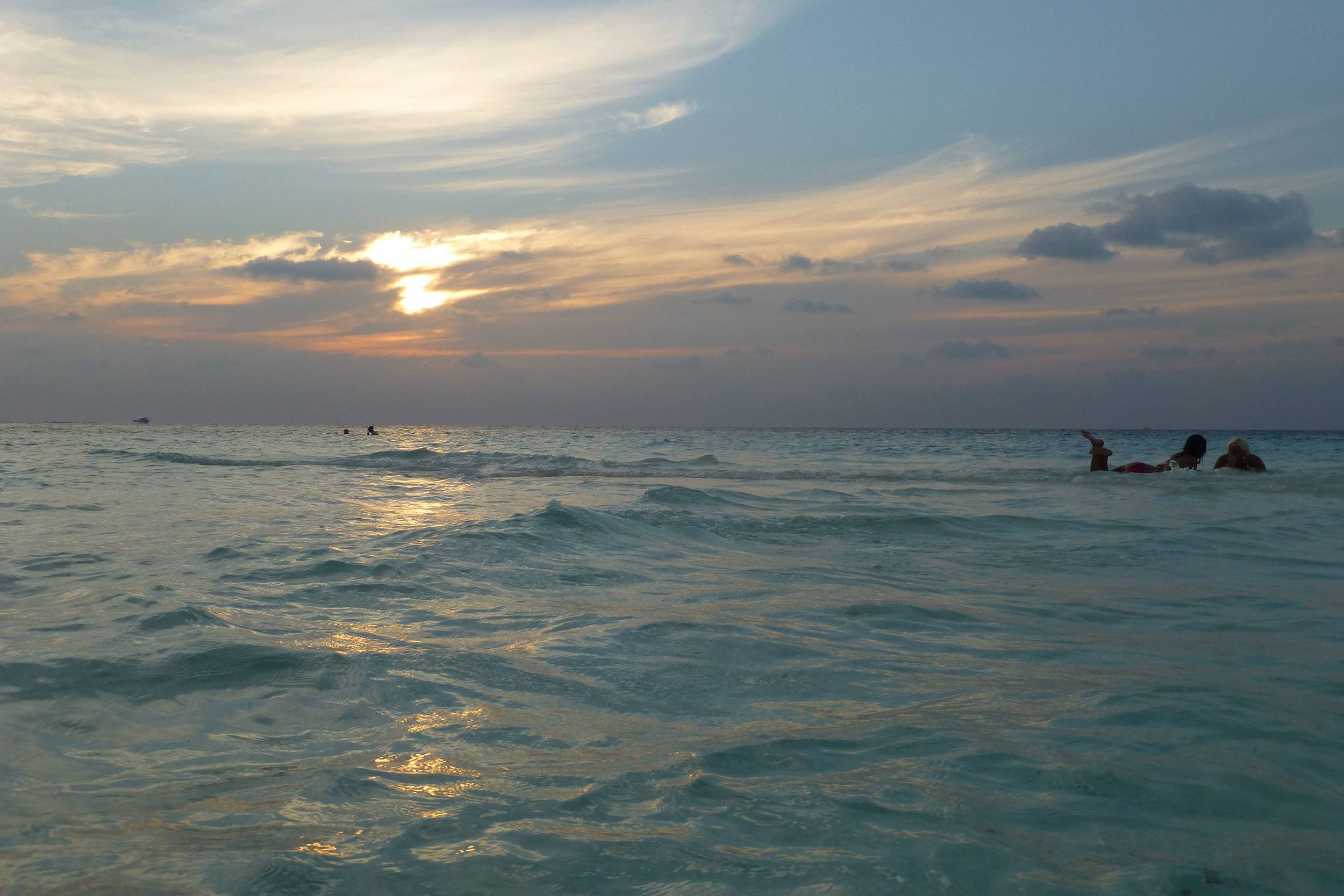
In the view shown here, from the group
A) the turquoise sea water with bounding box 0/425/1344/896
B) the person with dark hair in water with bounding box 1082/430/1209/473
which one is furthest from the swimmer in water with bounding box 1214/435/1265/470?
the turquoise sea water with bounding box 0/425/1344/896

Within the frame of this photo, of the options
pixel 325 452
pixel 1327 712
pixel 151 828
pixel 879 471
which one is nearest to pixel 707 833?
pixel 151 828

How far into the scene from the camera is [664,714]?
4324 millimetres

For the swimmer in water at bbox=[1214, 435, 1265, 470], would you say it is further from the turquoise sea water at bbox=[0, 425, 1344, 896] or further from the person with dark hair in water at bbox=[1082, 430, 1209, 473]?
the turquoise sea water at bbox=[0, 425, 1344, 896]

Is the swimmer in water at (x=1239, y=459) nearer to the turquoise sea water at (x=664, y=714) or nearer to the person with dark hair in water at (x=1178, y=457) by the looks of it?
the person with dark hair in water at (x=1178, y=457)

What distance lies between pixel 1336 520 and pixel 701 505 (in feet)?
31.6

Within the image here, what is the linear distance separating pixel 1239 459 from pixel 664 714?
20.8 metres

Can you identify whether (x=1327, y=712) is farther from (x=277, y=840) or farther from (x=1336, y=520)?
(x=1336, y=520)

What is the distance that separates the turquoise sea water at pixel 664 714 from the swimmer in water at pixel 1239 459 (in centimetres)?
1165

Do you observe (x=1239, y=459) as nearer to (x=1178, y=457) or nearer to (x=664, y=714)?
(x=1178, y=457)

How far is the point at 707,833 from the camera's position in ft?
9.83

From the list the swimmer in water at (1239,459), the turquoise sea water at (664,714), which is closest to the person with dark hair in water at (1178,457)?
the swimmer in water at (1239,459)

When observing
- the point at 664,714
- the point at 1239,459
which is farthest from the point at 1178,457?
the point at 664,714

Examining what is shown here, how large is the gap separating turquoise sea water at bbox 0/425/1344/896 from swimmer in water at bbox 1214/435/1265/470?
38.2ft

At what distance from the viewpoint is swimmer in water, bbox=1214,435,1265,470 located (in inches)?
790
